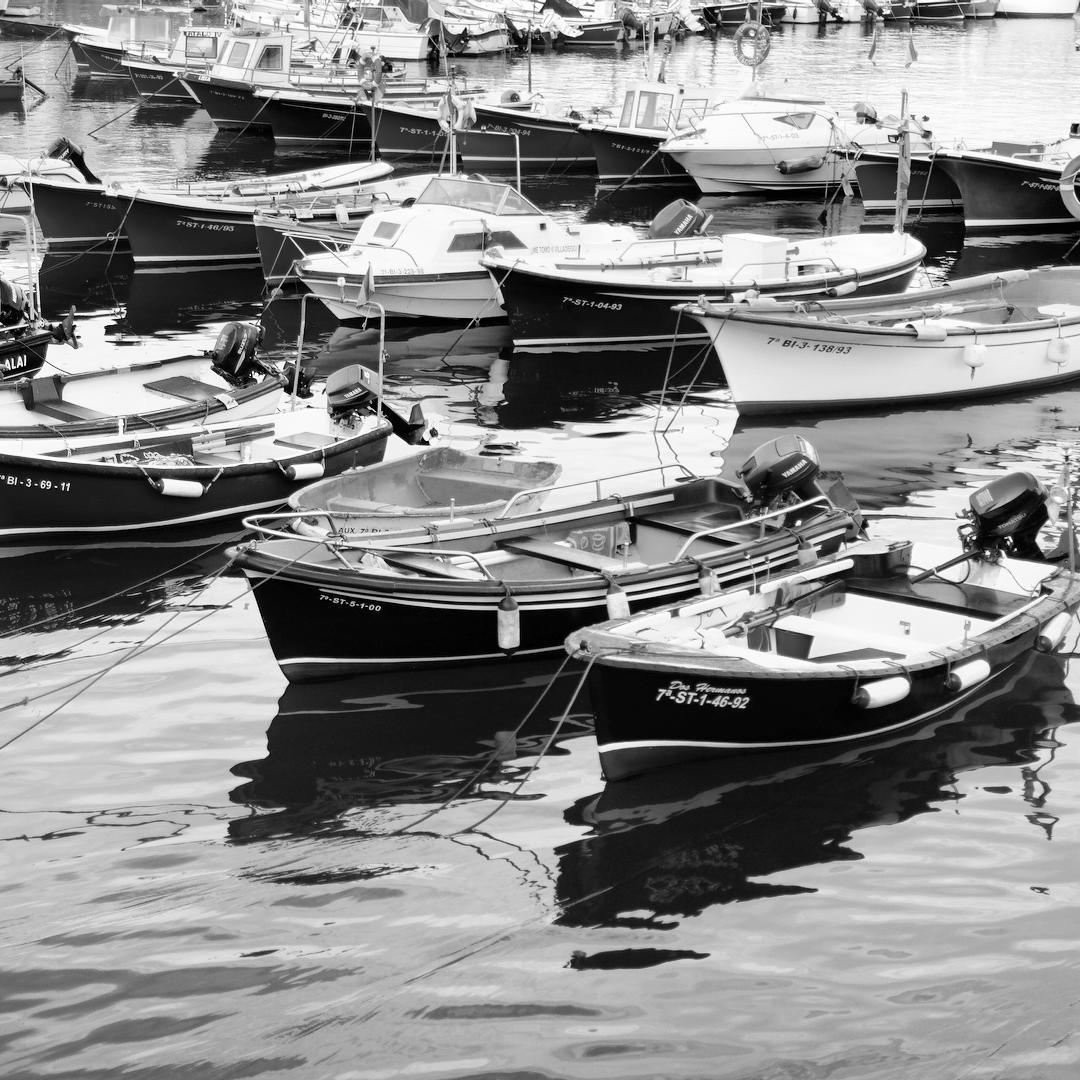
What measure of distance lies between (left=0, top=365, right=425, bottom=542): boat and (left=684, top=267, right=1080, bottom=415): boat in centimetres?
466

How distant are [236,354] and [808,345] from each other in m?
6.88

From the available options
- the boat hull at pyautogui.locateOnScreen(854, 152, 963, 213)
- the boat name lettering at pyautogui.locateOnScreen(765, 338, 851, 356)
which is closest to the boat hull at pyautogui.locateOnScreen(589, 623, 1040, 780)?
the boat name lettering at pyautogui.locateOnScreen(765, 338, 851, 356)

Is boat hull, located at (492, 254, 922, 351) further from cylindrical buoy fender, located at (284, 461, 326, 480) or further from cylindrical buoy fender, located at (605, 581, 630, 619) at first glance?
cylindrical buoy fender, located at (605, 581, 630, 619)

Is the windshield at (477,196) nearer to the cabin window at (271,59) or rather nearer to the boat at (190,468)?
the boat at (190,468)

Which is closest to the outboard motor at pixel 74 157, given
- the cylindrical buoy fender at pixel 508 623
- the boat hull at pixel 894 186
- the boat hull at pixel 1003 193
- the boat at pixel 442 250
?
the boat at pixel 442 250

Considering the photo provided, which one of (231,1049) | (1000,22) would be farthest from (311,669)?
(1000,22)

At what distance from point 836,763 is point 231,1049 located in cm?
479

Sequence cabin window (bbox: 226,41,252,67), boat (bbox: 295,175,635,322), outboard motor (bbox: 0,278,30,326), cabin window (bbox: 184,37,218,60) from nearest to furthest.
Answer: outboard motor (bbox: 0,278,30,326) < boat (bbox: 295,175,635,322) < cabin window (bbox: 226,41,252,67) < cabin window (bbox: 184,37,218,60)

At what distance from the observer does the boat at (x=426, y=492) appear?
43.2 ft

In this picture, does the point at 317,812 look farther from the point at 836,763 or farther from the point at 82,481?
the point at 82,481

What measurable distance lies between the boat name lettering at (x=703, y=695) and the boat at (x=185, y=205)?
1980cm

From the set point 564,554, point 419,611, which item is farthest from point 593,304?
point 419,611

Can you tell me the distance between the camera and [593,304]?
2250cm

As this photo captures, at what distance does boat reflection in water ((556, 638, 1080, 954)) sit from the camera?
9242 millimetres
